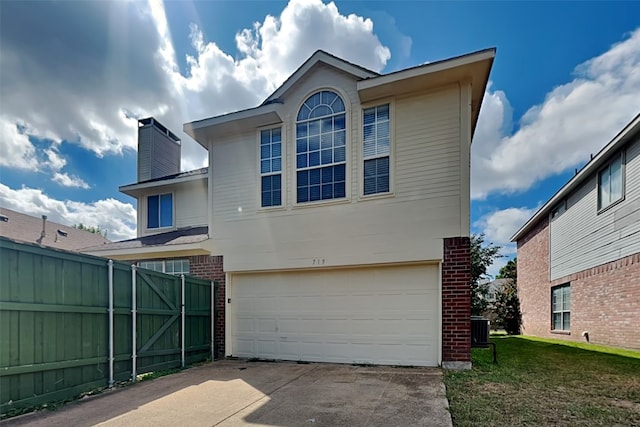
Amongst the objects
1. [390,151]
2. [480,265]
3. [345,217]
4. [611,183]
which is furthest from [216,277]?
[480,265]

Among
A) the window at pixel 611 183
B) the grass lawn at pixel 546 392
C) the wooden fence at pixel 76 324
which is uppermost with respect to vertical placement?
the window at pixel 611 183

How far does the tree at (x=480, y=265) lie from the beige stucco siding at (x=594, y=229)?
2.54m

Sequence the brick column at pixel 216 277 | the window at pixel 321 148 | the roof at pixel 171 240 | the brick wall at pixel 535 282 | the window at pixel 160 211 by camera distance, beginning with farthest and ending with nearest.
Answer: the brick wall at pixel 535 282
the window at pixel 160 211
the roof at pixel 171 240
the brick column at pixel 216 277
the window at pixel 321 148

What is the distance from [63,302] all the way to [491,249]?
1640 cm

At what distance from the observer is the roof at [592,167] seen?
9078 millimetres

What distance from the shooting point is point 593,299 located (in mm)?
11664

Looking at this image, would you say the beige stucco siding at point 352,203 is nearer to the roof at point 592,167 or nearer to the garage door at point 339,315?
the garage door at point 339,315

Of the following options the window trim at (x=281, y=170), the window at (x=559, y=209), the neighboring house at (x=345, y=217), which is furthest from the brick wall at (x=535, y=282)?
the window trim at (x=281, y=170)

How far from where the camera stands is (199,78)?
33.3 ft

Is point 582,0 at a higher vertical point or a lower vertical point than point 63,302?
higher

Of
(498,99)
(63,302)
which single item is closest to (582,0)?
(498,99)

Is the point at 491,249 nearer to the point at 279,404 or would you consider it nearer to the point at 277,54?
the point at 277,54

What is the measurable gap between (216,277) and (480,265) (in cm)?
1245

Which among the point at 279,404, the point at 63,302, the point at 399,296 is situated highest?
the point at 63,302
